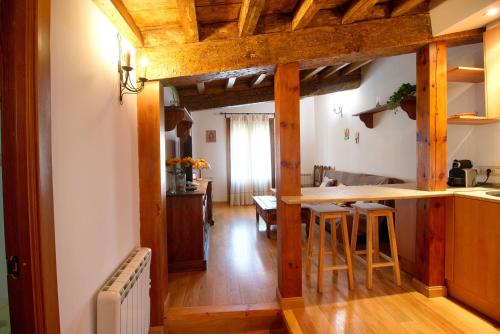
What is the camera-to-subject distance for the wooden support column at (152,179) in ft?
6.51

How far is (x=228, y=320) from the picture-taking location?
2.09 meters

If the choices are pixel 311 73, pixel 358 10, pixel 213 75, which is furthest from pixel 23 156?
pixel 311 73

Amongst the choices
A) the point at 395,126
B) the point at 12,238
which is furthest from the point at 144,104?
the point at 395,126

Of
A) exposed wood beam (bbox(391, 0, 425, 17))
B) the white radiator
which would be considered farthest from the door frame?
exposed wood beam (bbox(391, 0, 425, 17))

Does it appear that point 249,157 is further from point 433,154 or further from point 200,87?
point 433,154

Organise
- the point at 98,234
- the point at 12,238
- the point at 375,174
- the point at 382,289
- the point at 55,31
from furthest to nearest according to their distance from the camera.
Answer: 1. the point at 375,174
2. the point at 382,289
3. the point at 98,234
4. the point at 55,31
5. the point at 12,238

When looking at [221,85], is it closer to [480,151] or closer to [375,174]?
[375,174]

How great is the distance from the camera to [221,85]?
4383mm

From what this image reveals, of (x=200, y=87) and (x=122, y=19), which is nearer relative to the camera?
(x=122, y=19)

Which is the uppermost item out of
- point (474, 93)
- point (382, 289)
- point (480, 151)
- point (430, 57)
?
point (430, 57)

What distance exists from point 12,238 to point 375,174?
4451mm

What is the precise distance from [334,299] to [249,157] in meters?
4.60

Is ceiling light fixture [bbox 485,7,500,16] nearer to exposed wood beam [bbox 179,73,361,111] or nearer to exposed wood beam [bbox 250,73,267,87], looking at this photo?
exposed wood beam [bbox 250,73,267,87]

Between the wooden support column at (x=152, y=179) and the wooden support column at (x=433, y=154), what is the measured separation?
2178 mm
